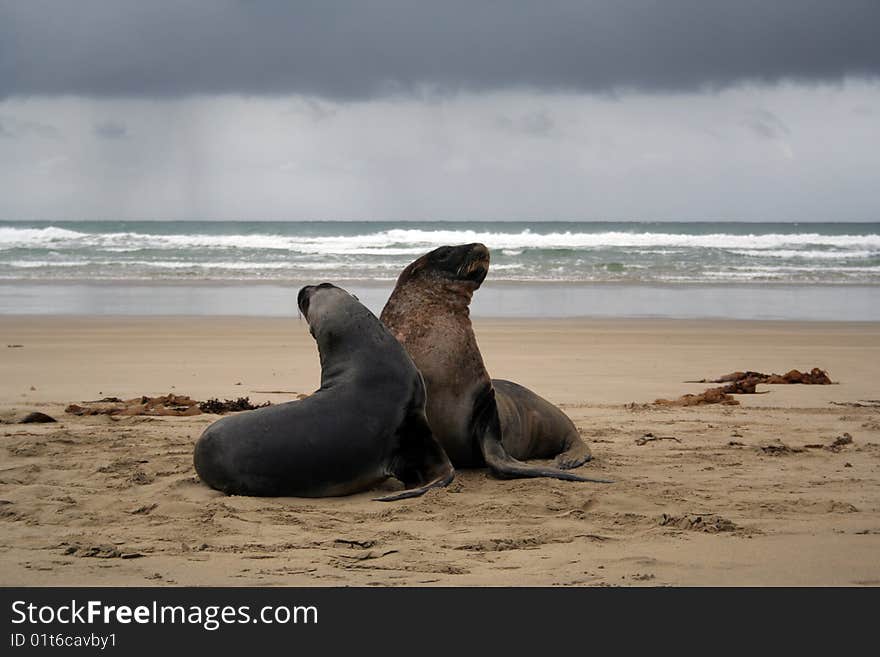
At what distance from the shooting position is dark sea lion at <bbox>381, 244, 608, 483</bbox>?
6133mm

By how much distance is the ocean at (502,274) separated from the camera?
65.1 ft

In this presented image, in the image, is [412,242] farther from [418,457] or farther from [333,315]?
[418,457]

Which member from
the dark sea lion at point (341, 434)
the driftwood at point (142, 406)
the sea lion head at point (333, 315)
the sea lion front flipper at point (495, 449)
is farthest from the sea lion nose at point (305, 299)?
the driftwood at point (142, 406)

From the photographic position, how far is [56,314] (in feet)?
57.9

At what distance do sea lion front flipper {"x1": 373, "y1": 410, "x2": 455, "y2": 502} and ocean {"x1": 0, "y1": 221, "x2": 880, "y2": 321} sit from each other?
1257cm

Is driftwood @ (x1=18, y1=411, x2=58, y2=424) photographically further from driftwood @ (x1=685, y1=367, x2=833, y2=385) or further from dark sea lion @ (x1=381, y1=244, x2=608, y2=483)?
driftwood @ (x1=685, y1=367, x2=833, y2=385)

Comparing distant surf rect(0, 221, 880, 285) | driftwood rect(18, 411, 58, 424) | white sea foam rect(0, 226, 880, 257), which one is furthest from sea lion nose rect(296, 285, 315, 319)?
white sea foam rect(0, 226, 880, 257)

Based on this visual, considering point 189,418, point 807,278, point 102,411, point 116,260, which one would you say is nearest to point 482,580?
point 189,418

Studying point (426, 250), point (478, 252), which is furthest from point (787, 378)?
point (426, 250)

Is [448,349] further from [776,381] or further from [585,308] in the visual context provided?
[585,308]

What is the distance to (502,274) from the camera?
29.9 meters

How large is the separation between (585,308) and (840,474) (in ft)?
44.9

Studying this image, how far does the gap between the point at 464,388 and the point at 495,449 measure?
1.30 feet

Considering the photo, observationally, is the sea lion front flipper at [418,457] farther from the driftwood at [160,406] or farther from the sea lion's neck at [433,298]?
the driftwood at [160,406]
